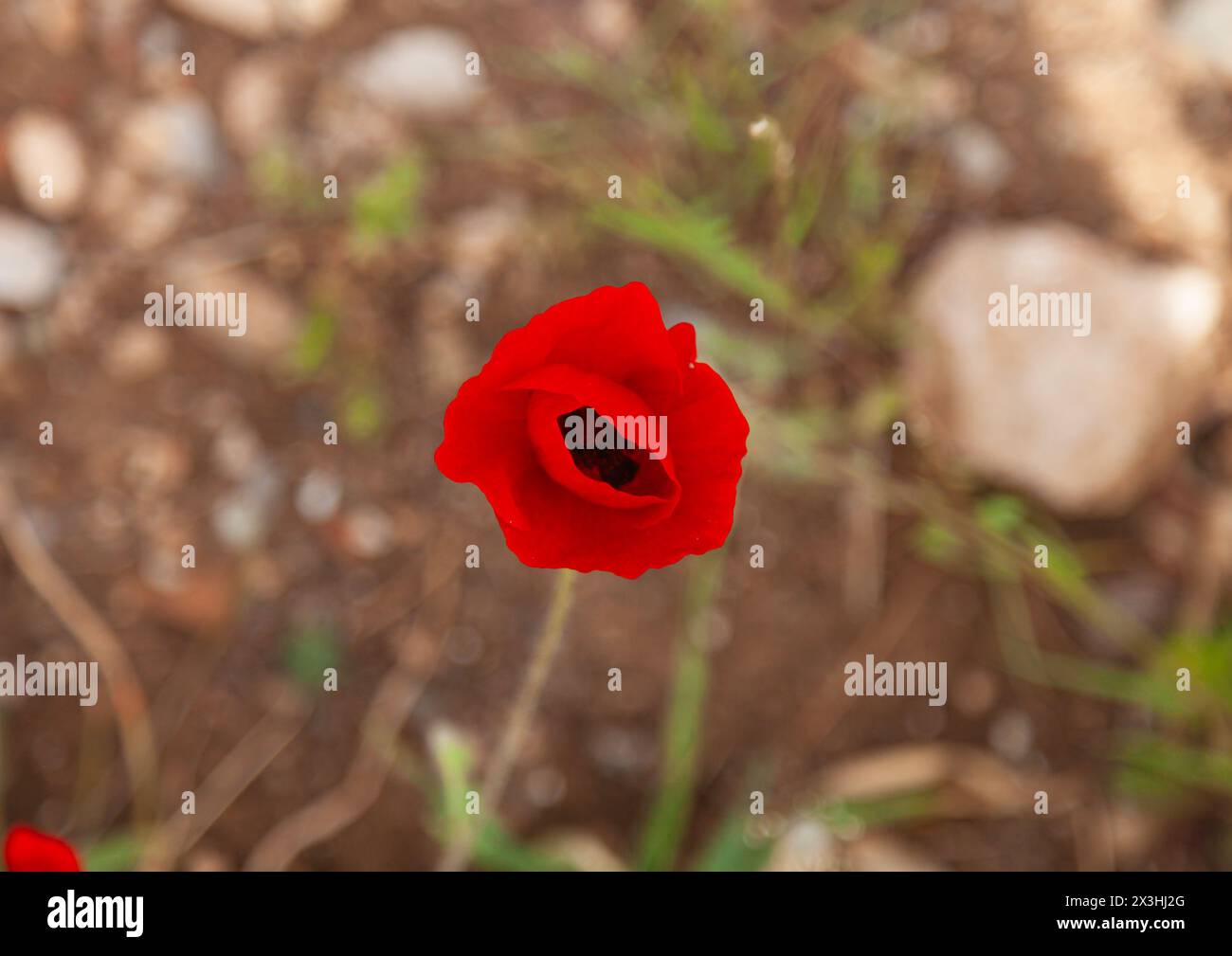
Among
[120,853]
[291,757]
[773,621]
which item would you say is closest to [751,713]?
[773,621]

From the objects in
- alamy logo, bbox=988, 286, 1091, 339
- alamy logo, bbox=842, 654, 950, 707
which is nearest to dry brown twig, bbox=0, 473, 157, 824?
alamy logo, bbox=842, 654, 950, 707

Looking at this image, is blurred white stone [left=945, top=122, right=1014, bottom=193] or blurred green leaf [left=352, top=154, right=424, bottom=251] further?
blurred white stone [left=945, top=122, right=1014, bottom=193]

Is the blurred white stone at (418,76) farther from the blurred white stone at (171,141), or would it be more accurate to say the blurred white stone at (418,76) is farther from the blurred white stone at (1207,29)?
the blurred white stone at (1207,29)

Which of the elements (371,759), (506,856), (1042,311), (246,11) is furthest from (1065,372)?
(246,11)

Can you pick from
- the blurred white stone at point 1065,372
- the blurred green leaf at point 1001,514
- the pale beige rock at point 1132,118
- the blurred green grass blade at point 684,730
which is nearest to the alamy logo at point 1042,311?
the blurred white stone at point 1065,372

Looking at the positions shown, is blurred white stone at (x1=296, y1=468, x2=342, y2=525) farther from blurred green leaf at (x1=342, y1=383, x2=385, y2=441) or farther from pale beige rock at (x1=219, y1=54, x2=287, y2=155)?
pale beige rock at (x1=219, y1=54, x2=287, y2=155)

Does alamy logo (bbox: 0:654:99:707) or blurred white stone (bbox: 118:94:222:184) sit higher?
blurred white stone (bbox: 118:94:222:184)

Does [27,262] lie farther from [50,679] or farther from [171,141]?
[50,679]
